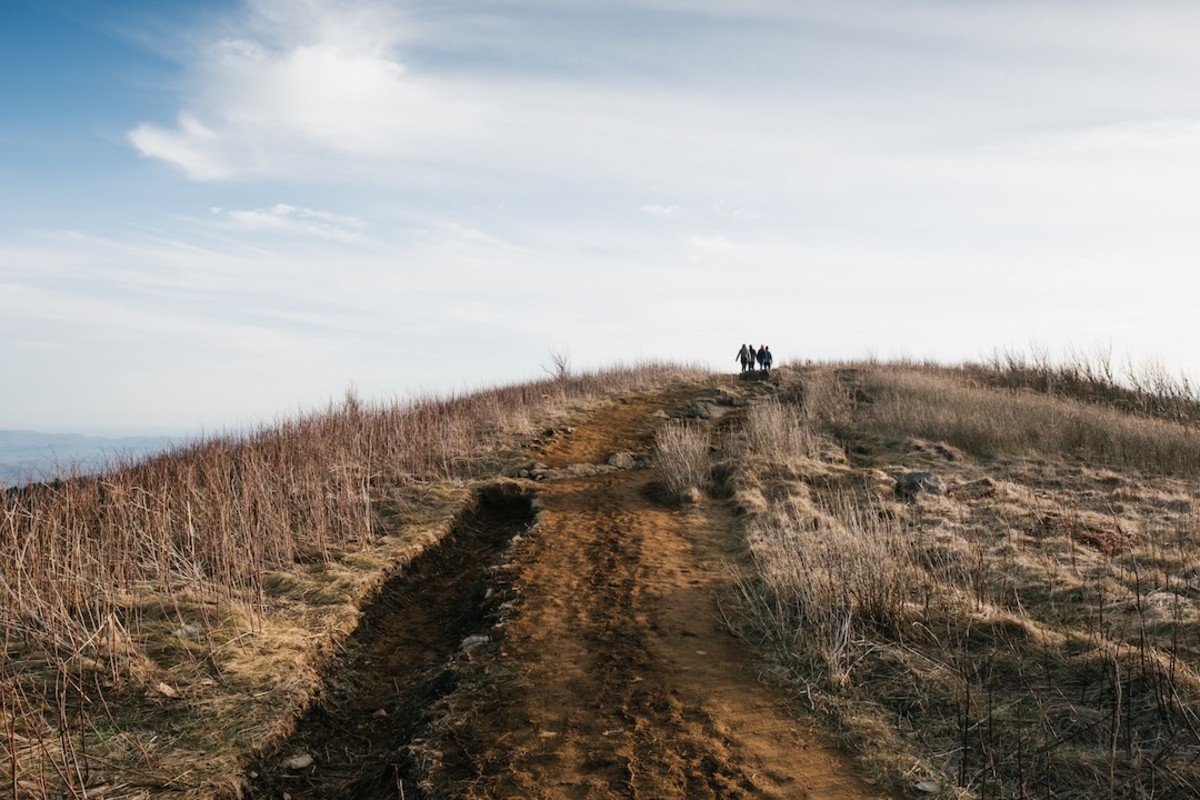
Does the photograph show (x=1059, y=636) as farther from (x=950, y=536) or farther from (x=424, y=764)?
(x=424, y=764)

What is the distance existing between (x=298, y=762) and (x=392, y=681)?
3.90 feet

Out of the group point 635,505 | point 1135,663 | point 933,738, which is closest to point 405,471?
point 635,505

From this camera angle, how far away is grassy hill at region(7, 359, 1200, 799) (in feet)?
12.2

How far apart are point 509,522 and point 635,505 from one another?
173 cm

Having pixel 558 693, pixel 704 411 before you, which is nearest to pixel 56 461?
pixel 558 693

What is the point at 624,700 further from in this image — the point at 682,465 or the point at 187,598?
the point at 682,465

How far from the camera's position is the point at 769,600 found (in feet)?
19.5

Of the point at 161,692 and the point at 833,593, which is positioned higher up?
the point at 833,593

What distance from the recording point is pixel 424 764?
12.4 feet

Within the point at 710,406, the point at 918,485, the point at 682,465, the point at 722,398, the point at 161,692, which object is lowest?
the point at 161,692

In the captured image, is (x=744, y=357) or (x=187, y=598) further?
(x=744, y=357)

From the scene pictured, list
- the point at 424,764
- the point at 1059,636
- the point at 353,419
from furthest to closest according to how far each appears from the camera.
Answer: the point at 353,419 < the point at 1059,636 < the point at 424,764

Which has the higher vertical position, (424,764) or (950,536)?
(950,536)

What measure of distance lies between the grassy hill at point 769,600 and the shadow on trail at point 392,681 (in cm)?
19
